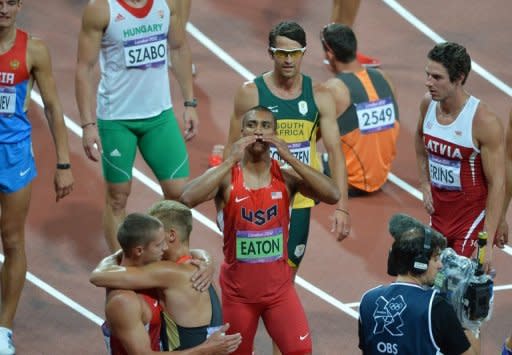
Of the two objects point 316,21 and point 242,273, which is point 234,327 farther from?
point 316,21

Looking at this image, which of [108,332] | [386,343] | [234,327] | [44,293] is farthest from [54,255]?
[386,343]

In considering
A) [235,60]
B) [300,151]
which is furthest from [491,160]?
[235,60]

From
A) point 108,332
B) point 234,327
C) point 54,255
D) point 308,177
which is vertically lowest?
point 54,255

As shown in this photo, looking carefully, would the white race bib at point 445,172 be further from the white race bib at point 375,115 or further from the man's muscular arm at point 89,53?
the white race bib at point 375,115

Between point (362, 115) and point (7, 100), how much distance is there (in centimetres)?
374

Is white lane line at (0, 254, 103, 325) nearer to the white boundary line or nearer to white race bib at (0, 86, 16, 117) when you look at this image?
the white boundary line

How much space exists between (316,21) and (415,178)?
9.45ft

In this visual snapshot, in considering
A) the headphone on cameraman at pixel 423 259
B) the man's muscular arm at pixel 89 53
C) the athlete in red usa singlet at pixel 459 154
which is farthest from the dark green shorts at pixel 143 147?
the headphone on cameraman at pixel 423 259

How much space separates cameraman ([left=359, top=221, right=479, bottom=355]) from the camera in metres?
5.77

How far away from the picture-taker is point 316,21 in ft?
43.9

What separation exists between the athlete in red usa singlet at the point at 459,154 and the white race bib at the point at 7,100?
2.78 metres

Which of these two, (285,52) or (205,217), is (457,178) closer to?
(285,52)

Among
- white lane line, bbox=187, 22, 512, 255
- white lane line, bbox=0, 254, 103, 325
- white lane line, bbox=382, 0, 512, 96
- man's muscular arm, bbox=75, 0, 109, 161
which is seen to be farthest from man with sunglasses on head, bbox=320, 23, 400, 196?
white lane line, bbox=0, 254, 103, 325

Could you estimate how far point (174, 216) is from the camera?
650cm
